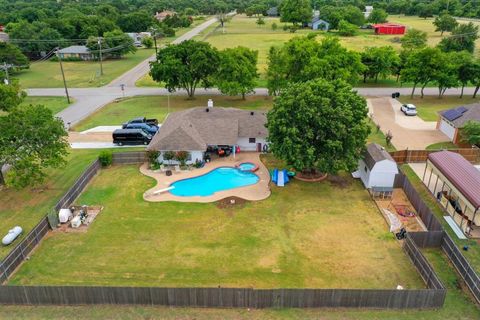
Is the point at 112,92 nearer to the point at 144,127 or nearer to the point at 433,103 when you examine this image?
the point at 144,127

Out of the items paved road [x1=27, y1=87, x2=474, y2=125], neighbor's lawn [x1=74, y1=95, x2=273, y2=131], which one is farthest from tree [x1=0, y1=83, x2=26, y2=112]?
paved road [x1=27, y1=87, x2=474, y2=125]

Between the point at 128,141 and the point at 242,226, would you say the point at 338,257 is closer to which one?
the point at 242,226

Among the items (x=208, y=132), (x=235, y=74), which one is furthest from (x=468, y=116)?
(x=235, y=74)

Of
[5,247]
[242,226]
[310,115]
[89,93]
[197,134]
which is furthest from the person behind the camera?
[89,93]

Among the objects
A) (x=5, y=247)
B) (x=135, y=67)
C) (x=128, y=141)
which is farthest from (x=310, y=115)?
(x=135, y=67)

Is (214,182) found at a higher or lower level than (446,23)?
lower

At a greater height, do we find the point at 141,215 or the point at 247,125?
the point at 247,125

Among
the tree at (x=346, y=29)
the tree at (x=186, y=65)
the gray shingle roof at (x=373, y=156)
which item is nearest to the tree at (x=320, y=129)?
the gray shingle roof at (x=373, y=156)
